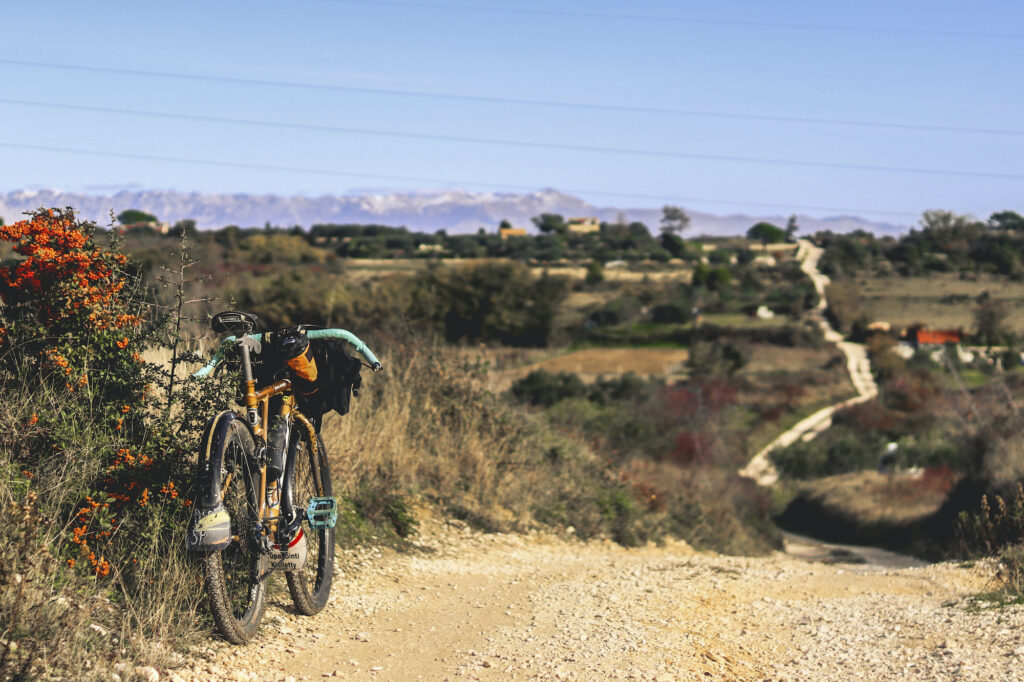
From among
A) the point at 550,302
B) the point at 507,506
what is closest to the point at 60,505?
the point at 507,506

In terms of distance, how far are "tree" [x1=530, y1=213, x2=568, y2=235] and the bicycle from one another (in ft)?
512

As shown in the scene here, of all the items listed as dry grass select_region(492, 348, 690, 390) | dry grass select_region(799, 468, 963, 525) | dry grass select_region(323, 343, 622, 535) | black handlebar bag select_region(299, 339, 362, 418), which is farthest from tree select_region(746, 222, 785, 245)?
black handlebar bag select_region(299, 339, 362, 418)

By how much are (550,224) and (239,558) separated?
16721 centimetres

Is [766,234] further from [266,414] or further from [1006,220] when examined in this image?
[266,414]

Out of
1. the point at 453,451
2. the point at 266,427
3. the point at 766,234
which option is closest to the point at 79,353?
the point at 266,427

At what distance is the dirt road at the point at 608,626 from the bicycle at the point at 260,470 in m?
0.31

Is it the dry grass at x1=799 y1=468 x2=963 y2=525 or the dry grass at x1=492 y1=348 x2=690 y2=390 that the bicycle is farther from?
the dry grass at x1=492 y1=348 x2=690 y2=390

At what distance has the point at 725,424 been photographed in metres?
46.9

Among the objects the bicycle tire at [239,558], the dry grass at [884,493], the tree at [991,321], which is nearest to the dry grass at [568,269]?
the tree at [991,321]

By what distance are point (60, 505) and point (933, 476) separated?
3323cm

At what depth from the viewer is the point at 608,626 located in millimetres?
6195

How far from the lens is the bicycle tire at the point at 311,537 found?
5.58 m

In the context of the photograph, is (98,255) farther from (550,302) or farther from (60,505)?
(550,302)

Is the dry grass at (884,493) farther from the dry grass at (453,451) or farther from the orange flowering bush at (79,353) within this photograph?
the orange flowering bush at (79,353)
